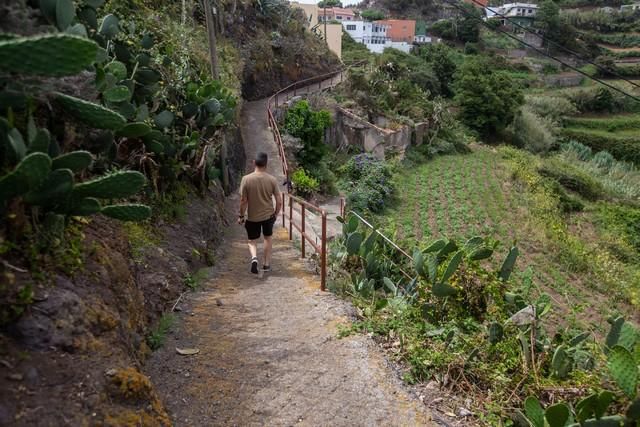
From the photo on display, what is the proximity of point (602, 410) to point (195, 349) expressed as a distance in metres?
3.13

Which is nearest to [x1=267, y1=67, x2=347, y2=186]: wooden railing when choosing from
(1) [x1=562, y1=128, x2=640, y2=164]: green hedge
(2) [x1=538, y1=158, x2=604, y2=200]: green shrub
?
(2) [x1=538, y1=158, x2=604, y2=200]: green shrub

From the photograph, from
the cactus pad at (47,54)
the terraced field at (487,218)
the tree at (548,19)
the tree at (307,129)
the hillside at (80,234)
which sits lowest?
the terraced field at (487,218)

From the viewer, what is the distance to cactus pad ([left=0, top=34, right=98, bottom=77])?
8.46 feet

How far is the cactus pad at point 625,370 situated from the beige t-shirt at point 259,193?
4.07 meters

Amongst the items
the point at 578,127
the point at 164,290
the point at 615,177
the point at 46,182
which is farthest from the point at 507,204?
the point at 578,127

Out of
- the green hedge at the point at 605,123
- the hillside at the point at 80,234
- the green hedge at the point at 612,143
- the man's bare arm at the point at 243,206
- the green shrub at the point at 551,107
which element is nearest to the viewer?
the hillside at the point at 80,234

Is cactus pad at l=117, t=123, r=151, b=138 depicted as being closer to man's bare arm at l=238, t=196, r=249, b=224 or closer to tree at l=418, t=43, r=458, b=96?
man's bare arm at l=238, t=196, r=249, b=224

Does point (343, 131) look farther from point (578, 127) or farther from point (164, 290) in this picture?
point (578, 127)

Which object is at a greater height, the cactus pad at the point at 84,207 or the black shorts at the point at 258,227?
the cactus pad at the point at 84,207

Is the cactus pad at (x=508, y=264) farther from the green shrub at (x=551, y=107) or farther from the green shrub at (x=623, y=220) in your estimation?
the green shrub at (x=551, y=107)

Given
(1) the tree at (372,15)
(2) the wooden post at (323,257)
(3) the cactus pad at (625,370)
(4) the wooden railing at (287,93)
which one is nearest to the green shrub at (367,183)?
(4) the wooden railing at (287,93)

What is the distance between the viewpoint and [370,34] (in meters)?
68.9

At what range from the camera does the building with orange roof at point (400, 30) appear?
7081cm

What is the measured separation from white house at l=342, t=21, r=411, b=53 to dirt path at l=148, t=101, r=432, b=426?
67.8 metres
